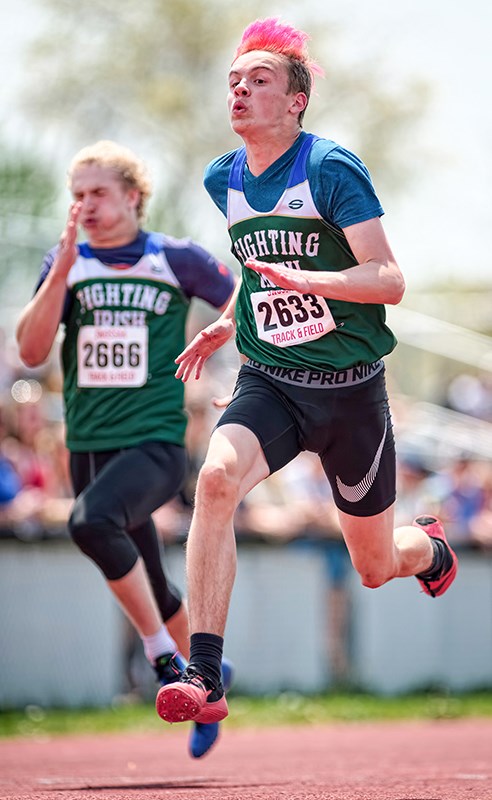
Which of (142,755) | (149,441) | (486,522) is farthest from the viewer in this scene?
(486,522)

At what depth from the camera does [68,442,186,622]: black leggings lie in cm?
636

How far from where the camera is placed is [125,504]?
6410 millimetres

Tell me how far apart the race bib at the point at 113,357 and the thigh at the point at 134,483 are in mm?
371

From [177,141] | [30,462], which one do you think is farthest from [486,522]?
[177,141]

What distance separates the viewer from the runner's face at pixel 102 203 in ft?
22.7

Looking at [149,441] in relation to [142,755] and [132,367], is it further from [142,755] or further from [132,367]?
[142,755]

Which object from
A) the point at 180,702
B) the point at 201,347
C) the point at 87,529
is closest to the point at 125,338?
the point at 87,529

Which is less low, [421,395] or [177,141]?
[177,141]

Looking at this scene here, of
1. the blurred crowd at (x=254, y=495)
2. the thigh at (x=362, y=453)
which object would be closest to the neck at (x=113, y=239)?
the thigh at (x=362, y=453)

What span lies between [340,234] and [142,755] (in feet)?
15.0

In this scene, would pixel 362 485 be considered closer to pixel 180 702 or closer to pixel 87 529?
pixel 180 702

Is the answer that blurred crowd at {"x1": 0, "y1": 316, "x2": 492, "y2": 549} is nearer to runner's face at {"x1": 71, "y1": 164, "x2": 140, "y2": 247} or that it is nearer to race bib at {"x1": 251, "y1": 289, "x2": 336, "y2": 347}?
runner's face at {"x1": 71, "y1": 164, "x2": 140, "y2": 247}

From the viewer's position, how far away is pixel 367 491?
5457mm

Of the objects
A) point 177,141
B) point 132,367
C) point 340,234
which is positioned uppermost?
point 177,141
